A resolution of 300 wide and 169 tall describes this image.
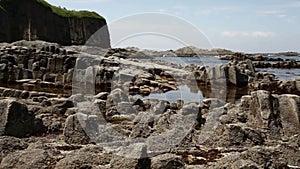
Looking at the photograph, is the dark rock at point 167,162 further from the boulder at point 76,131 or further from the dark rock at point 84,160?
the boulder at point 76,131

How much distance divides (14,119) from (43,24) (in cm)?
6332

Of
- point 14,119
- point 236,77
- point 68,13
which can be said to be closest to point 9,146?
point 14,119

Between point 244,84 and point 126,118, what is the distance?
2207 cm

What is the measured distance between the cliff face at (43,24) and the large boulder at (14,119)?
53.9 m

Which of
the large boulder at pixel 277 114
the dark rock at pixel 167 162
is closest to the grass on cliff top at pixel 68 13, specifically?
the large boulder at pixel 277 114

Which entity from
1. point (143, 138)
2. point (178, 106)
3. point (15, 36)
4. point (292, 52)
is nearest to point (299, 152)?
point (143, 138)

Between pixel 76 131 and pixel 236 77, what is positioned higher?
pixel 236 77

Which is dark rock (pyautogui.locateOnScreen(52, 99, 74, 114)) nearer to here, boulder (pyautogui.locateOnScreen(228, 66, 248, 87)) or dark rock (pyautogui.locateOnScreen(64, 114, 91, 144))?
dark rock (pyautogui.locateOnScreen(64, 114, 91, 144))

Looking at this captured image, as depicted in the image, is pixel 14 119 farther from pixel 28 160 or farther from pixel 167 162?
pixel 167 162

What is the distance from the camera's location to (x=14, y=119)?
11.3 metres

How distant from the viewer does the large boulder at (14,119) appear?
1099 centimetres

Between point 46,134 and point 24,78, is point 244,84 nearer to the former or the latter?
point 24,78

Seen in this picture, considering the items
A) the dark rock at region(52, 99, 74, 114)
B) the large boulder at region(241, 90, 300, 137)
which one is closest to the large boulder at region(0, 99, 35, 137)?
the dark rock at region(52, 99, 74, 114)

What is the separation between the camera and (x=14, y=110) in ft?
37.3
